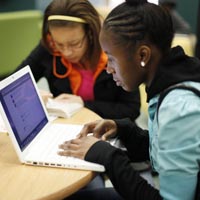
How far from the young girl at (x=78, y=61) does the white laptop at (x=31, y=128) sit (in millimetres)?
327

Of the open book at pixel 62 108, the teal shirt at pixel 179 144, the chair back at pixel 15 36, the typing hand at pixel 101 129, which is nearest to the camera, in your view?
the teal shirt at pixel 179 144

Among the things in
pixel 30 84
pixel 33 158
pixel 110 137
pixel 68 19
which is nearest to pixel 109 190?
pixel 110 137

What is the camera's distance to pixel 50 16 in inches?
65.5

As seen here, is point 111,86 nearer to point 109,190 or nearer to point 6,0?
point 109,190

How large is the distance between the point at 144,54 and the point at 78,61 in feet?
2.60

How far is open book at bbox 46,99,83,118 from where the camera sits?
1.47 m

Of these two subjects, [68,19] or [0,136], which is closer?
[0,136]

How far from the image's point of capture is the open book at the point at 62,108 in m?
1.47

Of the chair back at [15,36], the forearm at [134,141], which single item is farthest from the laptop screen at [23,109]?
the chair back at [15,36]

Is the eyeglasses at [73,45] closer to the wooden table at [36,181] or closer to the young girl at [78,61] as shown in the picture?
the young girl at [78,61]

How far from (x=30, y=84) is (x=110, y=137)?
1.05ft

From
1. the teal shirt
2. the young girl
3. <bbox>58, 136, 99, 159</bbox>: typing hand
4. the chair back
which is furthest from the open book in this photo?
the chair back

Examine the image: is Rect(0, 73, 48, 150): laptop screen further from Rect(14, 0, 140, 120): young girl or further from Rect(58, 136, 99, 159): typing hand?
Rect(14, 0, 140, 120): young girl

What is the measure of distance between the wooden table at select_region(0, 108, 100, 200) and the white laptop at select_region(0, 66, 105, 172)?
0.02 m
